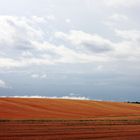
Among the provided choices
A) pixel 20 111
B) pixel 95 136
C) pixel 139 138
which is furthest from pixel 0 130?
pixel 20 111

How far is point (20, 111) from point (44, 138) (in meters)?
23.8

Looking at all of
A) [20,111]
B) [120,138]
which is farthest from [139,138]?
[20,111]

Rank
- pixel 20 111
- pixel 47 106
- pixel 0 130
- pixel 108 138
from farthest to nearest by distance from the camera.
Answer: pixel 47 106, pixel 20 111, pixel 0 130, pixel 108 138

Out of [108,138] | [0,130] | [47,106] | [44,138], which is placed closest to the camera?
[44,138]

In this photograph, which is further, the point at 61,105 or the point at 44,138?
the point at 61,105

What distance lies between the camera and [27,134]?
980 inches

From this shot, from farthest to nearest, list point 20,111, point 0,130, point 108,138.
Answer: point 20,111
point 0,130
point 108,138

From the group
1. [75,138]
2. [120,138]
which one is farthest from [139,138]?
[75,138]

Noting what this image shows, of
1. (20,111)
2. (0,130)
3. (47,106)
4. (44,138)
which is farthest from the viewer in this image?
(47,106)

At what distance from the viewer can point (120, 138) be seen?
987 inches

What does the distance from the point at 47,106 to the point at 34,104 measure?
1865 mm

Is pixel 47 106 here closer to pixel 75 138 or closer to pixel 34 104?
pixel 34 104

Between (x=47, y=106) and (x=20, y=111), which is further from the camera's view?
(x=47, y=106)

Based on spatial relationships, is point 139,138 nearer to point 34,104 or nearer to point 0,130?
point 0,130
